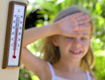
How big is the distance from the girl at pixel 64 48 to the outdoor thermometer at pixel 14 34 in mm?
1035

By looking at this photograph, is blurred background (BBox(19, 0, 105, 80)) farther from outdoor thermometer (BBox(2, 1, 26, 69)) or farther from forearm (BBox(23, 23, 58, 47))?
outdoor thermometer (BBox(2, 1, 26, 69))

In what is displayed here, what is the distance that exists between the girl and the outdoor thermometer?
1.04 meters

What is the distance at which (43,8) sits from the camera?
7254mm

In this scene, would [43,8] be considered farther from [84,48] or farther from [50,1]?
[84,48]

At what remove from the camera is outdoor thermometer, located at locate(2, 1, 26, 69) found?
56.6 inches

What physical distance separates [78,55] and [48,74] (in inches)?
13.1

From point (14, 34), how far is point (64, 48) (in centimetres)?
124

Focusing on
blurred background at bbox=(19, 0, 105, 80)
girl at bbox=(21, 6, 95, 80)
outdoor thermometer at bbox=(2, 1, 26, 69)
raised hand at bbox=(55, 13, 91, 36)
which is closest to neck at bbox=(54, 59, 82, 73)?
girl at bbox=(21, 6, 95, 80)

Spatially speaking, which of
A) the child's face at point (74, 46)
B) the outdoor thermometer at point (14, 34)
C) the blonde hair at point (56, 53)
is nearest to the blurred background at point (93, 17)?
the blonde hair at point (56, 53)

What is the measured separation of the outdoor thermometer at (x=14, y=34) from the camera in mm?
1437

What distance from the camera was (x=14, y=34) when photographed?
1469 mm

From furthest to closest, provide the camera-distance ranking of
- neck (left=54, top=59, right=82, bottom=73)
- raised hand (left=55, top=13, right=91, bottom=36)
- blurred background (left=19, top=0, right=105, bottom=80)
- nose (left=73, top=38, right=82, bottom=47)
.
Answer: blurred background (left=19, top=0, right=105, bottom=80) → neck (left=54, top=59, right=82, bottom=73) → nose (left=73, top=38, right=82, bottom=47) → raised hand (left=55, top=13, right=91, bottom=36)

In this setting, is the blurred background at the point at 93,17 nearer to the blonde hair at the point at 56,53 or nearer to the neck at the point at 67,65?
the blonde hair at the point at 56,53

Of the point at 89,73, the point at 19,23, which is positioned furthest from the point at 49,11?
the point at 19,23
